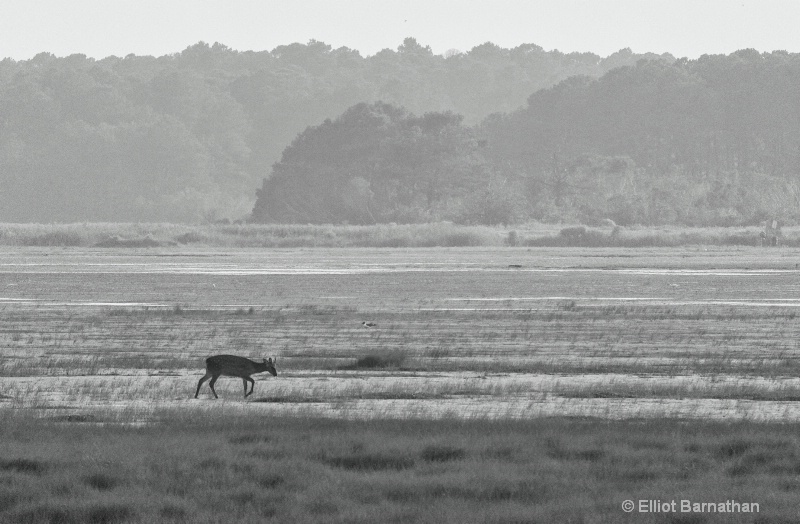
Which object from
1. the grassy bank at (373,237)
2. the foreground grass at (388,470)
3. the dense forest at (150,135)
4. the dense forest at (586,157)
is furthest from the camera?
the dense forest at (150,135)

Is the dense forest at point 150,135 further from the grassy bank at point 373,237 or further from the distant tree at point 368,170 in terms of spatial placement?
the grassy bank at point 373,237

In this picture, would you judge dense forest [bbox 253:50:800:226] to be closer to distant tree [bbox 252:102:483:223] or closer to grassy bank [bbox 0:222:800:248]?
distant tree [bbox 252:102:483:223]

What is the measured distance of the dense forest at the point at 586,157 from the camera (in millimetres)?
125125

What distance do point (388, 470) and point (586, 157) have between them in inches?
5030

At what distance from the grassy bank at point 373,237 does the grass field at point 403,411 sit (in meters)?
62.0

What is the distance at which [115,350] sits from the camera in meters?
25.6

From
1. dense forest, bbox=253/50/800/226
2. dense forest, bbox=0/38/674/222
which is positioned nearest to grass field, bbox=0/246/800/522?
dense forest, bbox=253/50/800/226

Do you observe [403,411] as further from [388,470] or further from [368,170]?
[368,170]

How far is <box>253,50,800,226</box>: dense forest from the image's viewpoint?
12512cm

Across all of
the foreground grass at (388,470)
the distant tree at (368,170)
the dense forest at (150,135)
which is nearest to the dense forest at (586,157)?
the distant tree at (368,170)

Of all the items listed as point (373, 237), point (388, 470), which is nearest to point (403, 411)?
point (388, 470)

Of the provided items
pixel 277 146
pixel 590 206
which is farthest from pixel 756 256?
pixel 277 146

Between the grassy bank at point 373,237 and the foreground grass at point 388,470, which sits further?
the grassy bank at point 373,237

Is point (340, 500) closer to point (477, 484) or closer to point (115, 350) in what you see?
point (477, 484)
